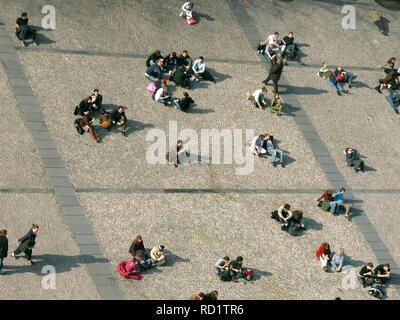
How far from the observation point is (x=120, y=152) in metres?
27.1

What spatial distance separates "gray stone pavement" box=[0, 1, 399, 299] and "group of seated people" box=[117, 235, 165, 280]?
32 centimetres

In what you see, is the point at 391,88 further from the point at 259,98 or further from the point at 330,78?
the point at 259,98

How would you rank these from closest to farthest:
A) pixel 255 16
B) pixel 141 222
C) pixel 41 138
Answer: pixel 141 222 < pixel 41 138 < pixel 255 16

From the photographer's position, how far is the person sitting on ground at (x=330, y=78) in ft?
106

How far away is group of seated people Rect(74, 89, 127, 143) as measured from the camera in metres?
27.2

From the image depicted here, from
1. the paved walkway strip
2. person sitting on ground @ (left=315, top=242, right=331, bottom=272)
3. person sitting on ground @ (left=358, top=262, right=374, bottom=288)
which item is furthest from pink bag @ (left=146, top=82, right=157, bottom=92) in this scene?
person sitting on ground @ (left=358, top=262, right=374, bottom=288)

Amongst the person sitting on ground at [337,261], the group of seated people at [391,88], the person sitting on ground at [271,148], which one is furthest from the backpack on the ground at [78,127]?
the group of seated people at [391,88]

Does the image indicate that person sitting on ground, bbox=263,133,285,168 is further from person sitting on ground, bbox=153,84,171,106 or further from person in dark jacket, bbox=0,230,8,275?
person in dark jacket, bbox=0,230,8,275

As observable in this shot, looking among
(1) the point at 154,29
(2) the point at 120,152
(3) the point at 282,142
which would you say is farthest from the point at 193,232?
(1) the point at 154,29

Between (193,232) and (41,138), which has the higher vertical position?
(41,138)

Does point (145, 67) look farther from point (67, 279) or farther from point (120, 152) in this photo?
point (67, 279)

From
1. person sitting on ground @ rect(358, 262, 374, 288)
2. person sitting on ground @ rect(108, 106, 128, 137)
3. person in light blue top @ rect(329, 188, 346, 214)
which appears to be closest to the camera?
person sitting on ground @ rect(358, 262, 374, 288)

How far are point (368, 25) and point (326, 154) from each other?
396 inches

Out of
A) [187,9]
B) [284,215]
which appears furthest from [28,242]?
[187,9]
